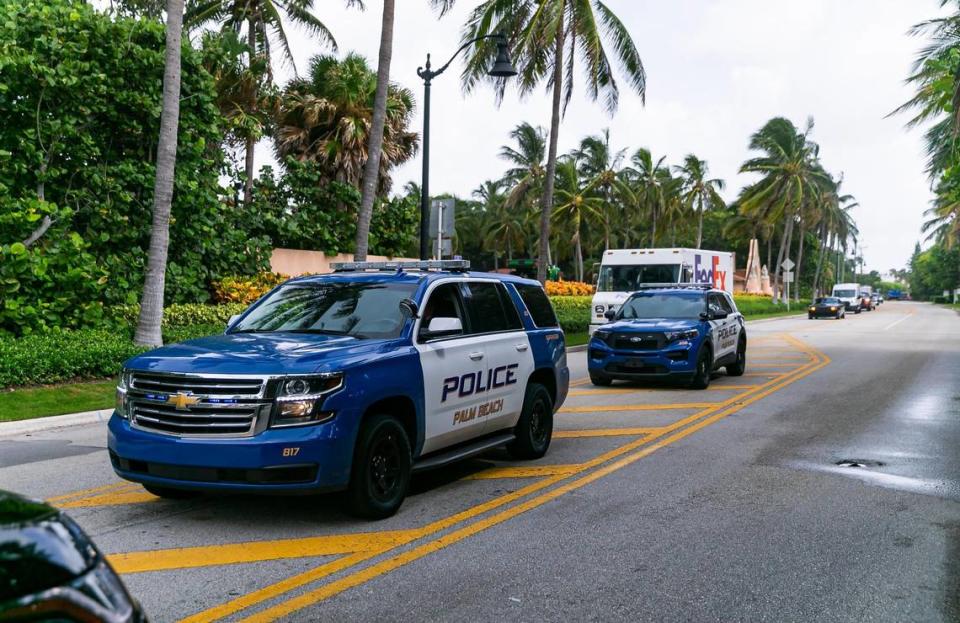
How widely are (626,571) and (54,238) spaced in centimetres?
1275

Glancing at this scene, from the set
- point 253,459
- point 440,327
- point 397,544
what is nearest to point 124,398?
point 253,459

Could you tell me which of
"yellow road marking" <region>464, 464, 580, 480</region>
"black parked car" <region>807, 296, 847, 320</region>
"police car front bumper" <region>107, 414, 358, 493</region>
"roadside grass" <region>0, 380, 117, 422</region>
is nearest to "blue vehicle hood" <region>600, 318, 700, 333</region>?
"yellow road marking" <region>464, 464, 580, 480</region>

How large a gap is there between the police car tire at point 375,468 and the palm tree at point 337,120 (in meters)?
22.0

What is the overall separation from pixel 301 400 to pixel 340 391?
27cm

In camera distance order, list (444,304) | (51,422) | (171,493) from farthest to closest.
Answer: (51,422), (444,304), (171,493)

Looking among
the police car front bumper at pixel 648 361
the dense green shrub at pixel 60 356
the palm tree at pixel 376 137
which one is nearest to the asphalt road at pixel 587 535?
the dense green shrub at pixel 60 356

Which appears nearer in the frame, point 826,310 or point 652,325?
point 652,325

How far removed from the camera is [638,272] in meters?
25.7

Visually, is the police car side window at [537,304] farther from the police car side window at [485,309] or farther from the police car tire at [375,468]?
the police car tire at [375,468]

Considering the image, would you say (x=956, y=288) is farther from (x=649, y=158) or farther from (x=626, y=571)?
(x=626, y=571)

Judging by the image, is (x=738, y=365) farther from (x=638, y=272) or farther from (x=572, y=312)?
(x=572, y=312)

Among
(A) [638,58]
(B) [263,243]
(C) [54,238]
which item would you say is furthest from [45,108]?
(A) [638,58]

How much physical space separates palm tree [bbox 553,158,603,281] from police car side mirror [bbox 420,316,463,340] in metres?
54.5

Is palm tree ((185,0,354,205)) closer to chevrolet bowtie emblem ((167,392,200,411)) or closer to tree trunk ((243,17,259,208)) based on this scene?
tree trunk ((243,17,259,208))
